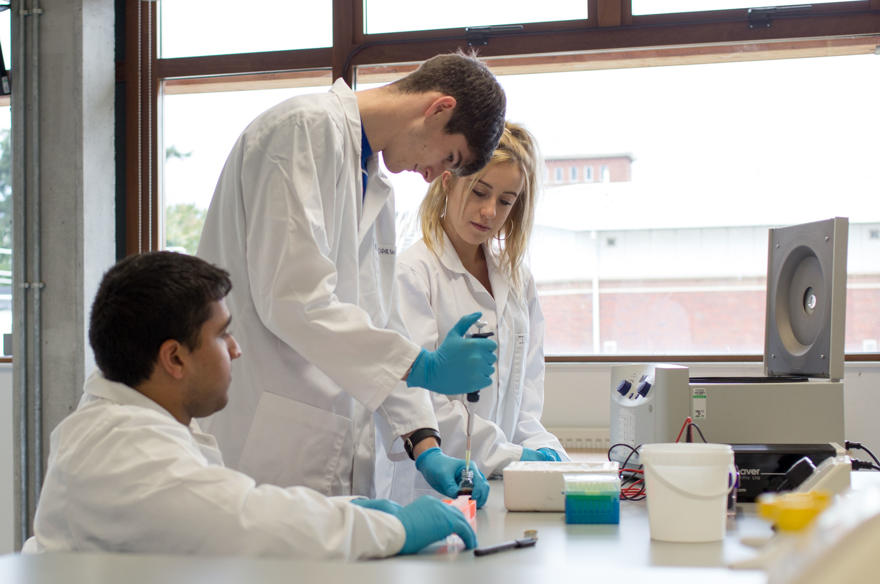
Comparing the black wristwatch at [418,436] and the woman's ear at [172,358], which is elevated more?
the woman's ear at [172,358]

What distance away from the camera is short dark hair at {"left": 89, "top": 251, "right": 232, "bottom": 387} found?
1208 mm

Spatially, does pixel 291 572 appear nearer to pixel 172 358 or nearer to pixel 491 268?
Answer: pixel 172 358

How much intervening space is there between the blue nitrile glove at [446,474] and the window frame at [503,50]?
1.78 meters

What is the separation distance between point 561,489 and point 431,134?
2.36 feet

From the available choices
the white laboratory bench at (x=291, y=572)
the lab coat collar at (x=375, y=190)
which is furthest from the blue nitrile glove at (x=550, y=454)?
the white laboratory bench at (x=291, y=572)

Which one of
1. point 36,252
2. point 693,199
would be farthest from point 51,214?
point 693,199

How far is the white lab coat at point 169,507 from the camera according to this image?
3.15 ft

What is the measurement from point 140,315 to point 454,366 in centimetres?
57

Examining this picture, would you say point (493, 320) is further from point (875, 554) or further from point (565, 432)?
point (875, 554)

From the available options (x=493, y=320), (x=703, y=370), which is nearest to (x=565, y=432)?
(x=703, y=370)

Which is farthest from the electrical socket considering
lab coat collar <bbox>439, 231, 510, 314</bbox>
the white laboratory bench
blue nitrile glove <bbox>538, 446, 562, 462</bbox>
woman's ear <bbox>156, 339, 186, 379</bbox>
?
the white laboratory bench

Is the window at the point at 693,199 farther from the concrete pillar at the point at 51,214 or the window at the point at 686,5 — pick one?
the concrete pillar at the point at 51,214

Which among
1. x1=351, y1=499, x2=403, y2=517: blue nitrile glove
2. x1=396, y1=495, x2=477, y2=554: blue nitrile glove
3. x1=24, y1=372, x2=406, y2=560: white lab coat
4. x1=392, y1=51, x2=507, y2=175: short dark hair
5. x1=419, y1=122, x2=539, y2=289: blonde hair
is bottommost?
x1=351, y1=499, x2=403, y2=517: blue nitrile glove

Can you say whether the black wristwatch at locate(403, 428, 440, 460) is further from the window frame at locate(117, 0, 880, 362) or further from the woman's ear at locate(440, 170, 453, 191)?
the window frame at locate(117, 0, 880, 362)
